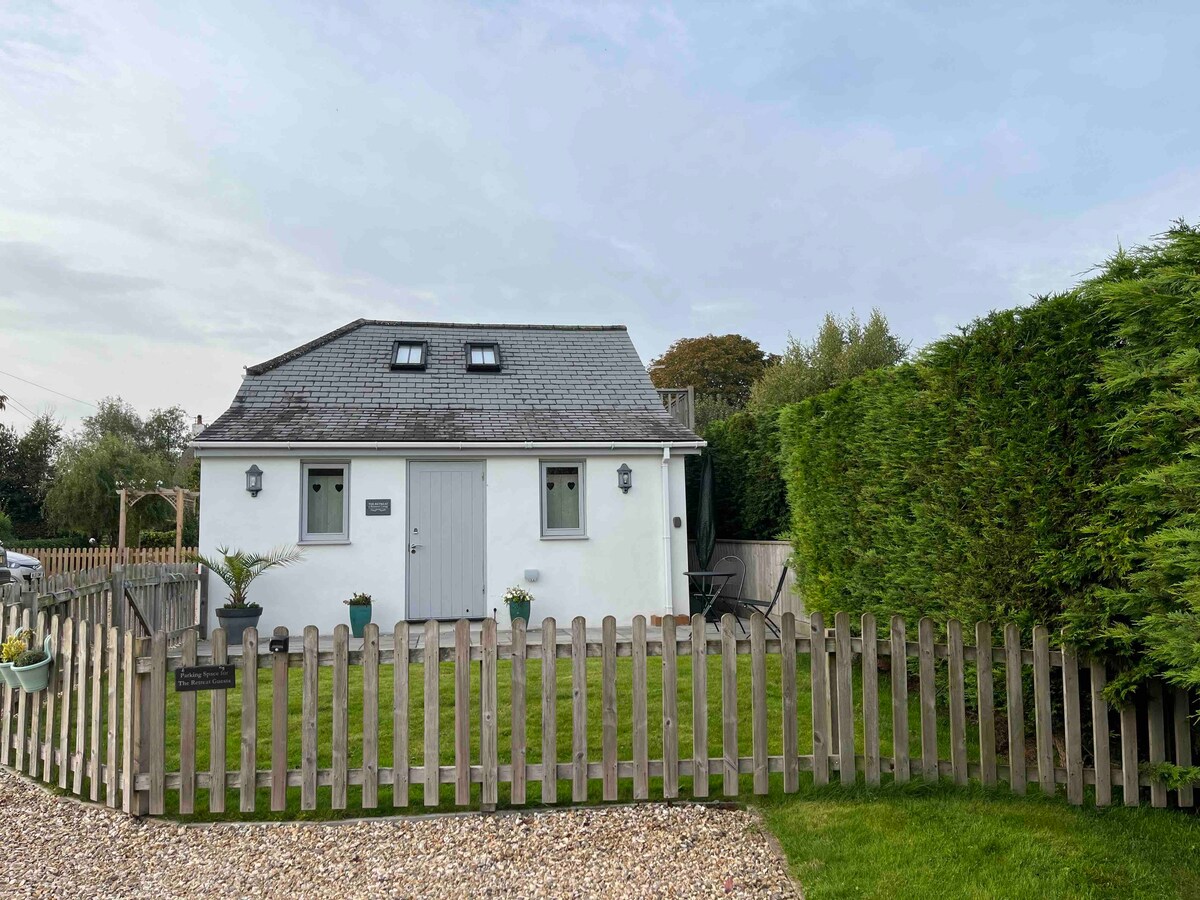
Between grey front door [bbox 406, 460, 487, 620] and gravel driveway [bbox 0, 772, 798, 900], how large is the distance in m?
7.00

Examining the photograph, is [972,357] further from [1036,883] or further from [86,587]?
[86,587]

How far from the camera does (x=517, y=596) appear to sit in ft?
35.6

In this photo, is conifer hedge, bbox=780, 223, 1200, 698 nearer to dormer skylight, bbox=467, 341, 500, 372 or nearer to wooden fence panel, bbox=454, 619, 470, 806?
wooden fence panel, bbox=454, 619, 470, 806

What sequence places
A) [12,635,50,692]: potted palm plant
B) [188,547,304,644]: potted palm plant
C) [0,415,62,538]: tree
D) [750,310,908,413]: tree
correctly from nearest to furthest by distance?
[12,635,50,692]: potted palm plant → [188,547,304,644]: potted palm plant → [750,310,908,413]: tree → [0,415,62,538]: tree

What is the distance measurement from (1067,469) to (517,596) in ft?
27.3

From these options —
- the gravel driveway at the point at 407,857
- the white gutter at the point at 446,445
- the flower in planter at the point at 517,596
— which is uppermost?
the white gutter at the point at 446,445

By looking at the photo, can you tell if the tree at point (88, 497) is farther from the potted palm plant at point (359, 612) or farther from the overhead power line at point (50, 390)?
the potted palm plant at point (359, 612)

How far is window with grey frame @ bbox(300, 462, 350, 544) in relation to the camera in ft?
36.0

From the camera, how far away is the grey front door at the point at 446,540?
1109 cm

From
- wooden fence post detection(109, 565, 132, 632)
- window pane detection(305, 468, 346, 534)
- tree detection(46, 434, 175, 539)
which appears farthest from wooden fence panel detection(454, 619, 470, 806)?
tree detection(46, 434, 175, 539)

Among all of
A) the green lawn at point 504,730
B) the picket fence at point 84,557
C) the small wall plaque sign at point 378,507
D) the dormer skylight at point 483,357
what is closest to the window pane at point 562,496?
the small wall plaque sign at point 378,507

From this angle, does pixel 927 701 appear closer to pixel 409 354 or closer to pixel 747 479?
pixel 747 479

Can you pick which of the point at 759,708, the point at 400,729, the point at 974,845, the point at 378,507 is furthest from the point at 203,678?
the point at 378,507

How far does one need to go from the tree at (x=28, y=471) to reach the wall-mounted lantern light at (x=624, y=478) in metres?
31.2
